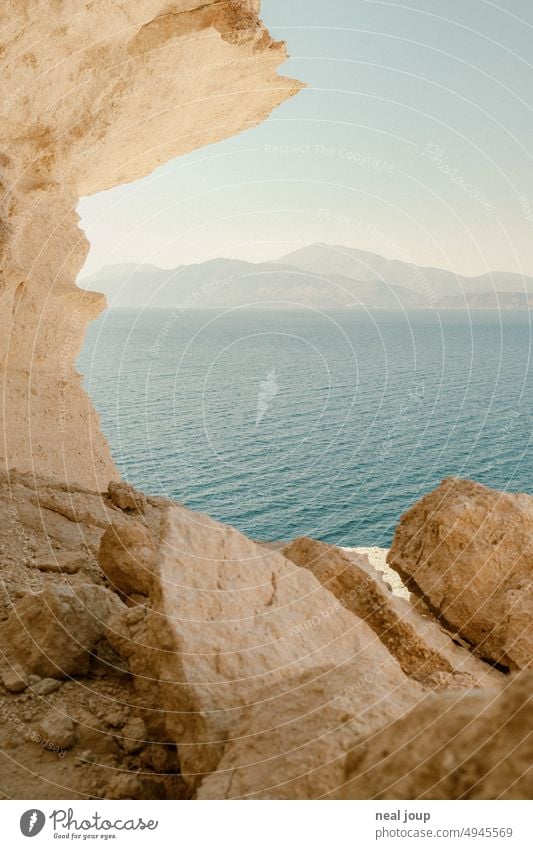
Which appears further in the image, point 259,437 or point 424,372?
point 424,372

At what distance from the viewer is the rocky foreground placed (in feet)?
16.2

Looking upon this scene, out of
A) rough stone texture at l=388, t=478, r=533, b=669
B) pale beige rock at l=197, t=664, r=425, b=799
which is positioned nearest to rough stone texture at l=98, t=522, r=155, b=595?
pale beige rock at l=197, t=664, r=425, b=799

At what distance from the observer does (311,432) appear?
79.1m

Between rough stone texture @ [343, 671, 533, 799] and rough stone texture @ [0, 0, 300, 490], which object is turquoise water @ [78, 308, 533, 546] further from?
rough stone texture @ [343, 671, 533, 799]

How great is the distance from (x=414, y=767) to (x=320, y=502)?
55.7 m

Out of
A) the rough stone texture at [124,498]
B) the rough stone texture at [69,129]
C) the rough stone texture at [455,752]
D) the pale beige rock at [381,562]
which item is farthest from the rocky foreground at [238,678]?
the pale beige rock at [381,562]

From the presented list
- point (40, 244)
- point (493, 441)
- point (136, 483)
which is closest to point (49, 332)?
point (40, 244)

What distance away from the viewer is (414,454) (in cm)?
7112

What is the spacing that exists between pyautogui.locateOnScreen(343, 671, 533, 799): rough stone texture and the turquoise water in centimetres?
4722

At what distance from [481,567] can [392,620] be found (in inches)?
116

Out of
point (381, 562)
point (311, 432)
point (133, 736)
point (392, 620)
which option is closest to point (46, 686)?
point (133, 736)

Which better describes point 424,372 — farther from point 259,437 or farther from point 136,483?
point 136,483

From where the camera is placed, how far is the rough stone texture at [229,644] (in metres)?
6.21

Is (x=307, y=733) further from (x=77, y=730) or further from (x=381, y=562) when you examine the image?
(x=381, y=562)
